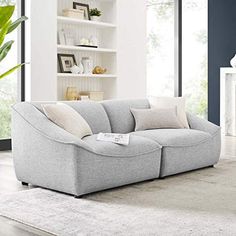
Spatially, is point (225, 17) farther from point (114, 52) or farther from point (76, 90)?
point (76, 90)

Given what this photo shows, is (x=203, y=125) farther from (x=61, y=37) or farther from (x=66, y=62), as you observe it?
(x=61, y=37)


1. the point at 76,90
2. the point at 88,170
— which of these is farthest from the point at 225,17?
the point at 88,170

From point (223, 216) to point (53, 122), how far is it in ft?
5.49

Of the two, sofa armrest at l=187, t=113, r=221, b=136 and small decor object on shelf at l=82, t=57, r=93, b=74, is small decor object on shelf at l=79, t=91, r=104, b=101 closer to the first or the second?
small decor object on shelf at l=82, t=57, r=93, b=74

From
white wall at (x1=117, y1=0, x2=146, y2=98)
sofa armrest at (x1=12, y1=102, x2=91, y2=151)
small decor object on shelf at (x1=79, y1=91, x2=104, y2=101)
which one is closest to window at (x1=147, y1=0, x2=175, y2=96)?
white wall at (x1=117, y1=0, x2=146, y2=98)

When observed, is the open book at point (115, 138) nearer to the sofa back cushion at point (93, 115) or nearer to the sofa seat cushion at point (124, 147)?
the sofa seat cushion at point (124, 147)

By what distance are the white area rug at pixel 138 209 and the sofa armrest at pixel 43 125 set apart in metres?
0.45

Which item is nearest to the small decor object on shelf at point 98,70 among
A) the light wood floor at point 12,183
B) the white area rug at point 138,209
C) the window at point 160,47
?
the window at point 160,47

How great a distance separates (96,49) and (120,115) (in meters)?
2.30

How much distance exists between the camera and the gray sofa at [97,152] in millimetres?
3883

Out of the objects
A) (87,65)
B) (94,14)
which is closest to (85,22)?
(94,14)

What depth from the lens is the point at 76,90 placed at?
23.5 feet

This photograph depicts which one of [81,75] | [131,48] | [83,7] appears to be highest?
[83,7]

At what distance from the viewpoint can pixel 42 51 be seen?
258 inches
